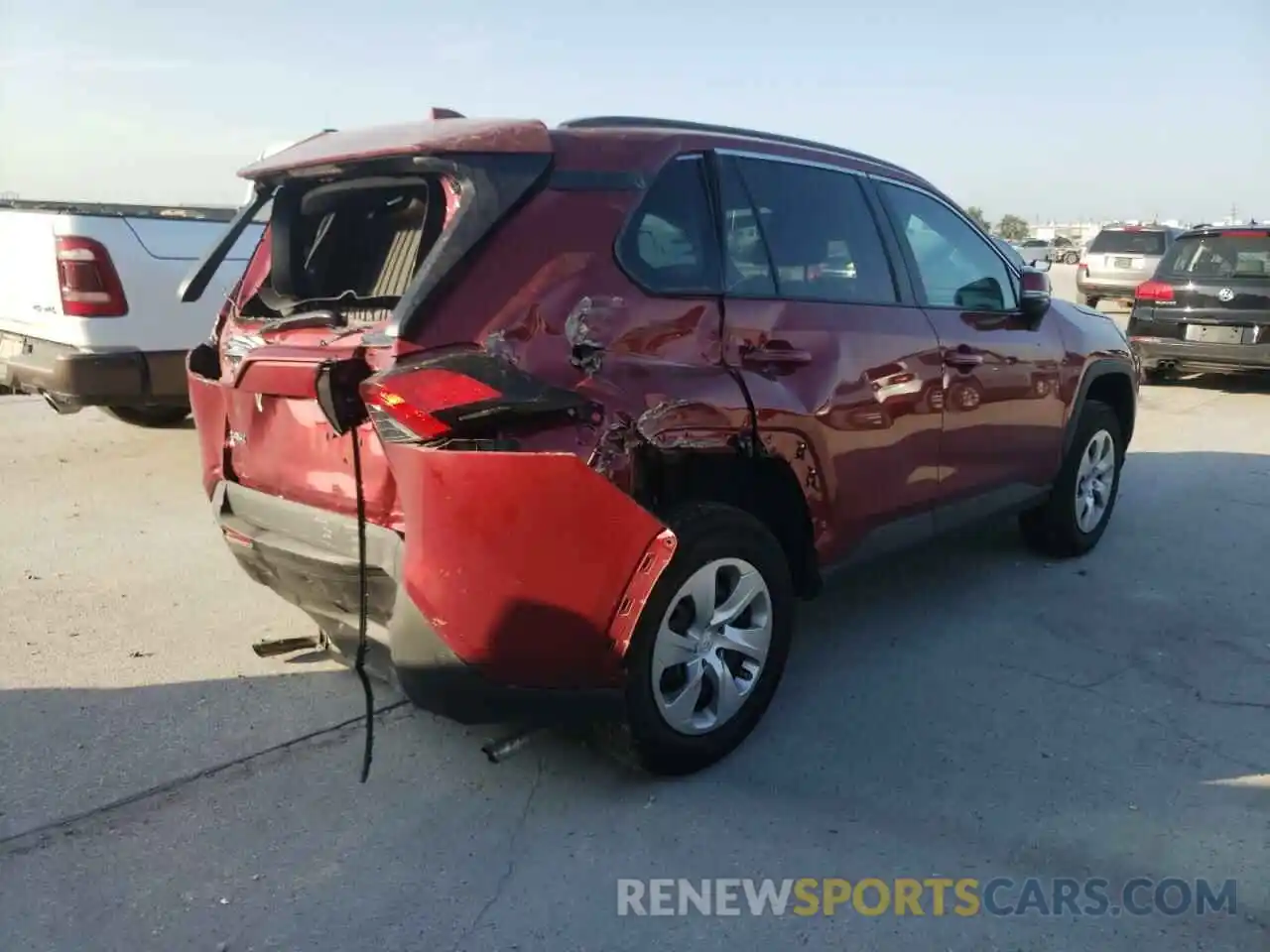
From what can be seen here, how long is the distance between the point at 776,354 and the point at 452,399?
1.23m

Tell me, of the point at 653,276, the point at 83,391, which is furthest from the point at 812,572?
the point at 83,391

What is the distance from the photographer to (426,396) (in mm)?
2496

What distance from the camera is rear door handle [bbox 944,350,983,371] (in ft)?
13.5

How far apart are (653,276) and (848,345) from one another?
2.93 feet

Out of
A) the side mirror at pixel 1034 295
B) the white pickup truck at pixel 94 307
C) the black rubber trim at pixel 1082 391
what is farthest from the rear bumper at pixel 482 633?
the white pickup truck at pixel 94 307

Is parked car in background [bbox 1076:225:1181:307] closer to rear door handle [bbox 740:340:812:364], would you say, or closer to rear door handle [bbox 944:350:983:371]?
rear door handle [bbox 944:350:983:371]

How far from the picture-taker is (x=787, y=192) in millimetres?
3625

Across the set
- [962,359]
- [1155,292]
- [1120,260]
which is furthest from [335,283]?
[1120,260]

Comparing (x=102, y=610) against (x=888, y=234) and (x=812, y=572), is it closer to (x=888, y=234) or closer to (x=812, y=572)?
(x=812, y=572)

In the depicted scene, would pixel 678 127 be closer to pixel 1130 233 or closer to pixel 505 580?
pixel 505 580

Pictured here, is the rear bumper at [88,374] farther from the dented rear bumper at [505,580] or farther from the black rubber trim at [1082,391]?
the black rubber trim at [1082,391]

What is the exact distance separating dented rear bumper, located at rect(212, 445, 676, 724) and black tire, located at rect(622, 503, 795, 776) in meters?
0.10

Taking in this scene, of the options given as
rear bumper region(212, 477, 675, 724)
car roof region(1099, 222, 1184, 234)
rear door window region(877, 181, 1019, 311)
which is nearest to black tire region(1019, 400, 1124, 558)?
rear door window region(877, 181, 1019, 311)

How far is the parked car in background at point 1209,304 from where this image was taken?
33.5 ft
